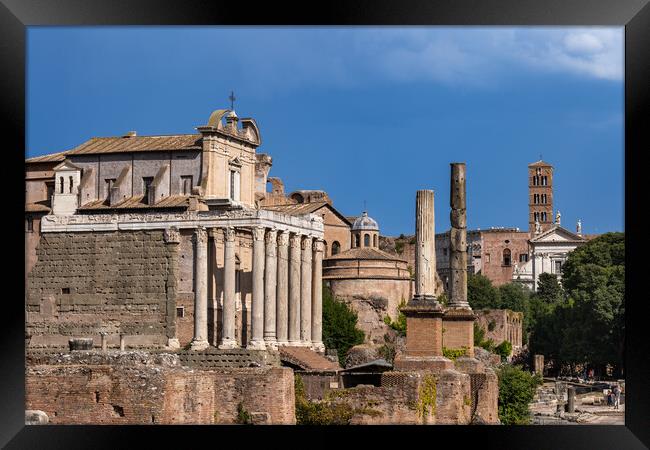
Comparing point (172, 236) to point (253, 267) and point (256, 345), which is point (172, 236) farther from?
point (256, 345)

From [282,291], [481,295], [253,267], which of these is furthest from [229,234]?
[481,295]

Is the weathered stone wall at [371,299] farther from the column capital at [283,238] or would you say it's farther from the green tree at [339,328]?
the column capital at [283,238]

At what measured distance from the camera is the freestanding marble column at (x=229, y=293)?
46031 millimetres

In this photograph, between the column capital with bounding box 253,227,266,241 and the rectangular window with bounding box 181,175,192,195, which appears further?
the rectangular window with bounding box 181,175,192,195

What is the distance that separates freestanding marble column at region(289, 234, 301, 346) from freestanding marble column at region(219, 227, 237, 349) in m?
2.75

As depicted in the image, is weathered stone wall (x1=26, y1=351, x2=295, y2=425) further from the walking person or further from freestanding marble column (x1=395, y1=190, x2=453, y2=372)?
the walking person

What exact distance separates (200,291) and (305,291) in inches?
184

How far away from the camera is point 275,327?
156 feet

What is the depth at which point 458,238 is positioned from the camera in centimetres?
3506

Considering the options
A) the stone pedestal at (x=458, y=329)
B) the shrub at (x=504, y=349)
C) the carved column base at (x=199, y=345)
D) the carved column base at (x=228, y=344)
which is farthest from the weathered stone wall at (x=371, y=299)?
the stone pedestal at (x=458, y=329)

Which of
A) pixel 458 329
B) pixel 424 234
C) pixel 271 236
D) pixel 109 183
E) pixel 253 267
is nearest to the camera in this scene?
pixel 424 234

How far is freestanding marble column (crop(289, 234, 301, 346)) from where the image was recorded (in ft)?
160

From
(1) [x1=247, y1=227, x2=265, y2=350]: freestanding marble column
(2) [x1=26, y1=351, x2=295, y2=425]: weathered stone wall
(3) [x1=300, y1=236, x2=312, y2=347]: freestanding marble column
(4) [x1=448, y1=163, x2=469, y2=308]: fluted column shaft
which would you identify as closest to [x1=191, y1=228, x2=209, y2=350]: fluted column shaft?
(1) [x1=247, y1=227, x2=265, y2=350]: freestanding marble column

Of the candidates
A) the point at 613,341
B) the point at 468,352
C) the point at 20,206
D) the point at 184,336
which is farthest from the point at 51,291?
the point at 20,206
